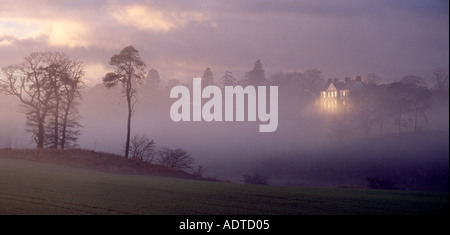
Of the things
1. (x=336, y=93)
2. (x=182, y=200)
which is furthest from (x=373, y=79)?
(x=182, y=200)

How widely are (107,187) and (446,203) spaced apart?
19.1 m

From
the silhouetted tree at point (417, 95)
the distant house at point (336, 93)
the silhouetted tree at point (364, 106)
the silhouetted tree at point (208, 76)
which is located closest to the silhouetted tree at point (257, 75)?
the silhouetted tree at point (208, 76)

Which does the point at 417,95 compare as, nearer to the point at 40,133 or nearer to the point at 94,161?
the point at 94,161

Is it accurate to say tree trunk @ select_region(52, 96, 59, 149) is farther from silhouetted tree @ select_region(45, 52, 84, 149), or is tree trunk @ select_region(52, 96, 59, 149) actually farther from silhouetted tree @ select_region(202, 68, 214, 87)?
silhouetted tree @ select_region(202, 68, 214, 87)

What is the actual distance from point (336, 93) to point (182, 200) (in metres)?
71.1

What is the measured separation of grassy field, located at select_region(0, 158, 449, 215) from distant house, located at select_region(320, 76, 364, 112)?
5618 centimetres

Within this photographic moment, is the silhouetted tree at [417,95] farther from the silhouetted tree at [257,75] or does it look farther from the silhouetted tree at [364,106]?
the silhouetted tree at [257,75]

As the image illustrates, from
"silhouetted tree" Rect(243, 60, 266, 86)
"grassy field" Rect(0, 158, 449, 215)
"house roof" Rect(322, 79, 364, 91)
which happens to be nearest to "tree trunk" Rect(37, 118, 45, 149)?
"grassy field" Rect(0, 158, 449, 215)

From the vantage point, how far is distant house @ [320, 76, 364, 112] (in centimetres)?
8248

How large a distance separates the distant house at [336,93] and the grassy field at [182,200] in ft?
184

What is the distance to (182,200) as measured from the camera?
74.7 ft

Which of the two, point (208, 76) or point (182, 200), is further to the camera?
point (208, 76)

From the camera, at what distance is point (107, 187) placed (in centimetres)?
2727
